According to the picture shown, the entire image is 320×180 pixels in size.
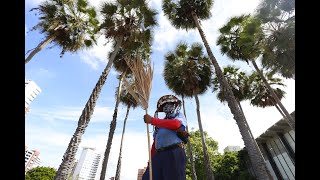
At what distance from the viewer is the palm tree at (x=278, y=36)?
11453 millimetres

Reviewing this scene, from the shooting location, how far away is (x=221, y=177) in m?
25.6

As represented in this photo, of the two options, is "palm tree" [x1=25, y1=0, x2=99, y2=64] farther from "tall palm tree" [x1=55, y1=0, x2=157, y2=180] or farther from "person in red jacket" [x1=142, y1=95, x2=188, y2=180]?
"person in red jacket" [x1=142, y1=95, x2=188, y2=180]

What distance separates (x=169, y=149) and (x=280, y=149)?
24.3 m

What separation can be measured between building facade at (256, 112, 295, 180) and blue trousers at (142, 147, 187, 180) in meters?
21.7

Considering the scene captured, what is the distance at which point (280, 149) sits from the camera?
77.3 ft

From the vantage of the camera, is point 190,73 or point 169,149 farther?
point 190,73

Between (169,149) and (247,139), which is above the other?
(247,139)

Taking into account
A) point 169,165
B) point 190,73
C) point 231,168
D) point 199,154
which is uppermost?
point 190,73

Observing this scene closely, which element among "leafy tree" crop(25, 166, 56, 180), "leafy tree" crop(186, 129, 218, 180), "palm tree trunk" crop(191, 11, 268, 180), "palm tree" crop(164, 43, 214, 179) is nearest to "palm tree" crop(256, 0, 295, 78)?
"palm tree trunk" crop(191, 11, 268, 180)

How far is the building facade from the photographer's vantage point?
21828mm

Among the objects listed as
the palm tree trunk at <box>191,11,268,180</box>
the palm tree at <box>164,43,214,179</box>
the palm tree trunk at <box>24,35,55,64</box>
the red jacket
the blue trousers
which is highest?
the palm tree at <box>164,43,214,179</box>

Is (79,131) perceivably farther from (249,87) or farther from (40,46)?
(249,87)

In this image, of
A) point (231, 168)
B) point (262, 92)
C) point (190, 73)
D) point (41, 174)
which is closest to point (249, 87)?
point (262, 92)
